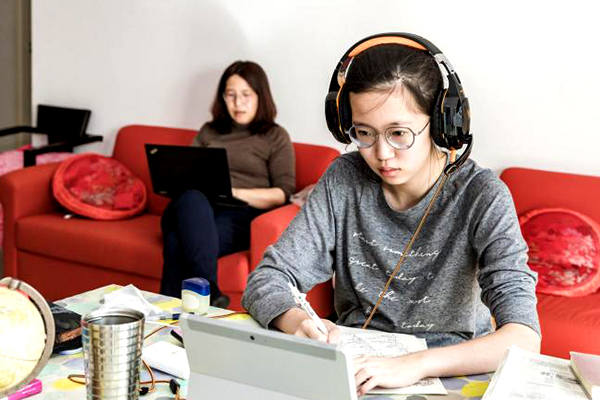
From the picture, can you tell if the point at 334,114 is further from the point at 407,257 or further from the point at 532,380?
the point at 532,380

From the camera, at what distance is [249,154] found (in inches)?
132

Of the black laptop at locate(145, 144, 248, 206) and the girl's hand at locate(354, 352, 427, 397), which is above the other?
the girl's hand at locate(354, 352, 427, 397)

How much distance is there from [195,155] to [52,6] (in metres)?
1.66

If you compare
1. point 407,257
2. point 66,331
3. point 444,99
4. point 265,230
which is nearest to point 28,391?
point 66,331

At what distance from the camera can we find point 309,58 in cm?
345

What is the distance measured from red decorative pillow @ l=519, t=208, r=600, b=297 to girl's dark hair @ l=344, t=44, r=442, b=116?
1.38 meters

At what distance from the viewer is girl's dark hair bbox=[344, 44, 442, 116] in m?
1.48

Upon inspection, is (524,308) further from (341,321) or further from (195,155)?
(195,155)

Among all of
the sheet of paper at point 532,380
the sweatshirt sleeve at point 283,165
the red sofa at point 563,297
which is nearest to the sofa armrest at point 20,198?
the sweatshirt sleeve at point 283,165

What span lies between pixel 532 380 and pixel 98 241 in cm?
234

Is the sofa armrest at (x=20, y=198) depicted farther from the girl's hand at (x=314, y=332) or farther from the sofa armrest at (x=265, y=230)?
the girl's hand at (x=314, y=332)

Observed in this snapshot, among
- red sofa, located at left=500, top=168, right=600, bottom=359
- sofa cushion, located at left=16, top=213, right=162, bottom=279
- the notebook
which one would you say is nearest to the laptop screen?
sofa cushion, located at left=16, top=213, right=162, bottom=279

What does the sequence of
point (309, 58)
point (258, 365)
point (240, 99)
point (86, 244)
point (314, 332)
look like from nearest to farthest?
point (258, 365), point (314, 332), point (86, 244), point (240, 99), point (309, 58)

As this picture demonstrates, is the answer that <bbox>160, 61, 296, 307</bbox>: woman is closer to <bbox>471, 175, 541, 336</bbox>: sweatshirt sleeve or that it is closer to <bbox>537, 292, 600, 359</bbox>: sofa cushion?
<bbox>537, 292, 600, 359</bbox>: sofa cushion
